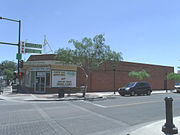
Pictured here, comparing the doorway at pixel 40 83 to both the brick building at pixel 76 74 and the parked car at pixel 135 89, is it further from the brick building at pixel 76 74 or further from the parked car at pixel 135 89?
the parked car at pixel 135 89

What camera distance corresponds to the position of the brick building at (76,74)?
22906 millimetres

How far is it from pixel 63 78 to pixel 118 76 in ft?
35.5

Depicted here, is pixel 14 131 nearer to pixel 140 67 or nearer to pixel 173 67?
pixel 140 67

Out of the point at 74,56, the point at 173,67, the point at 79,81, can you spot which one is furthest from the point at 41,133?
the point at 173,67

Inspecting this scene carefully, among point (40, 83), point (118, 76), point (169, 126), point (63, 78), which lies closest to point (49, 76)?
point (40, 83)

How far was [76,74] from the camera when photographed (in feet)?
82.6

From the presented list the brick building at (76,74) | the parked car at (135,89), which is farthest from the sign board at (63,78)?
the parked car at (135,89)

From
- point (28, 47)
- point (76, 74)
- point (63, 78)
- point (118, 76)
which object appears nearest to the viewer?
point (28, 47)

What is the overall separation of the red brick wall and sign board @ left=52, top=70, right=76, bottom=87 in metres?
1.35

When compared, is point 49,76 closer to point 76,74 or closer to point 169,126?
point 76,74

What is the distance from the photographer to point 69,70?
79.3 ft

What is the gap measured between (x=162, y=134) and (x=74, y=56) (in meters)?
15.8

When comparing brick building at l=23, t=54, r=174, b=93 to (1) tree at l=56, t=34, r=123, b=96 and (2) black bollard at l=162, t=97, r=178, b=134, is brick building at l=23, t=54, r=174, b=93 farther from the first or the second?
(2) black bollard at l=162, t=97, r=178, b=134

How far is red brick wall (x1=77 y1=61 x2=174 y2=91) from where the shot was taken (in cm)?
2689
